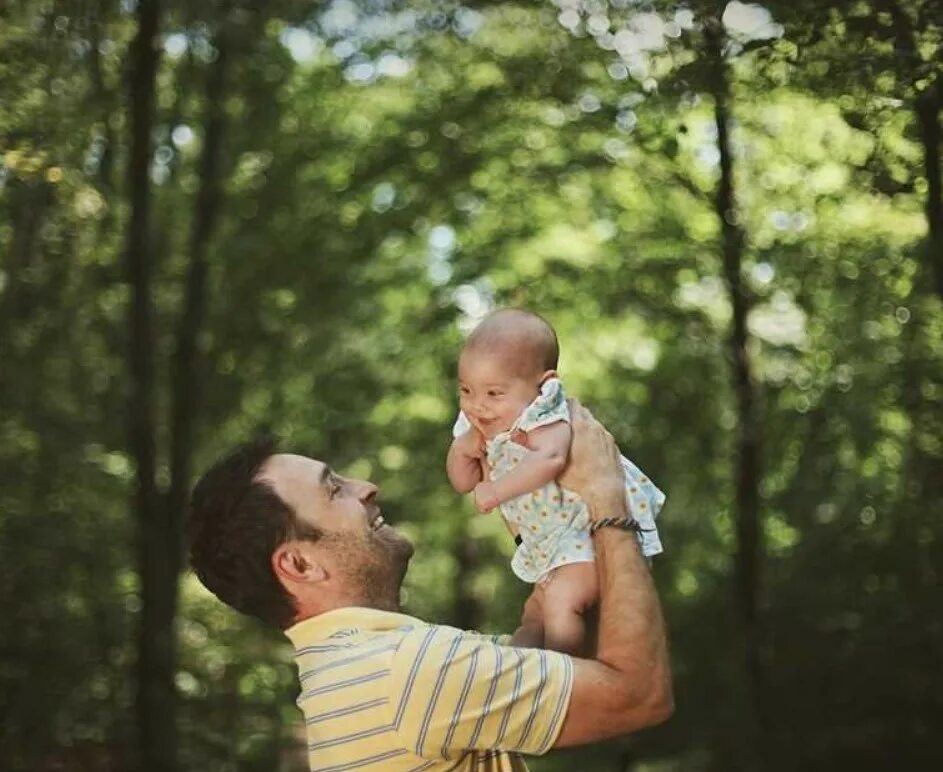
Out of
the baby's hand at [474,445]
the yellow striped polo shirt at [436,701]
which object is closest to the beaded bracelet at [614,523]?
the yellow striped polo shirt at [436,701]

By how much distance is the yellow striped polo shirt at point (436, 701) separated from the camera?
2.40 metres

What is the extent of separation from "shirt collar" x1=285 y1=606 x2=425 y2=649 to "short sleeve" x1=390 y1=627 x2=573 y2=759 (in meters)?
0.14

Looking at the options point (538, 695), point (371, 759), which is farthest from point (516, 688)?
point (371, 759)

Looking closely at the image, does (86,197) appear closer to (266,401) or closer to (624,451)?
(266,401)

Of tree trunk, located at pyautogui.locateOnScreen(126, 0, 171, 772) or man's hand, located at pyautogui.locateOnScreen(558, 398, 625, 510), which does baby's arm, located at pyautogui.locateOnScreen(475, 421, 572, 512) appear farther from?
tree trunk, located at pyautogui.locateOnScreen(126, 0, 171, 772)

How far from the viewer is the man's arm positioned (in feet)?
7.97

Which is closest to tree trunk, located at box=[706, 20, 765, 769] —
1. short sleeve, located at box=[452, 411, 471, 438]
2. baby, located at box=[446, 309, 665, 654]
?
short sleeve, located at box=[452, 411, 471, 438]

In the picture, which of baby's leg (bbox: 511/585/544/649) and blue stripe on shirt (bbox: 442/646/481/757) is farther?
baby's leg (bbox: 511/585/544/649)

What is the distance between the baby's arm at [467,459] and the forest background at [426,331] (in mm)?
3196

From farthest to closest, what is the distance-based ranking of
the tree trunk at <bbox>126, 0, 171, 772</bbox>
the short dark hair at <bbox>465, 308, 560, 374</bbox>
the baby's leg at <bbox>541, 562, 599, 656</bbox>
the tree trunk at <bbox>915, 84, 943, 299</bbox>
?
1. the tree trunk at <bbox>126, 0, 171, 772</bbox>
2. the tree trunk at <bbox>915, 84, 943, 299</bbox>
3. the short dark hair at <bbox>465, 308, 560, 374</bbox>
4. the baby's leg at <bbox>541, 562, 599, 656</bbox>

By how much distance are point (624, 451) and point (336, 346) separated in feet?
6.63

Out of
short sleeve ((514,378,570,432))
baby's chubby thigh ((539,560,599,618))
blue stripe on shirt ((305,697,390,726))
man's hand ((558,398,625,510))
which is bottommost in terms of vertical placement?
blue stripe on shirt ((305,697,390,726))

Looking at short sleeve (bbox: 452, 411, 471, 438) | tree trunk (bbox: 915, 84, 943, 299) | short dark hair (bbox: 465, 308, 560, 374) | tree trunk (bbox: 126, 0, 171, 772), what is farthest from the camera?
tree trunk (bbox: 126, 0, 171, 772)

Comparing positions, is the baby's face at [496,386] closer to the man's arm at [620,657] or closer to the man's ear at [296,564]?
the man's arm at [620,657]
